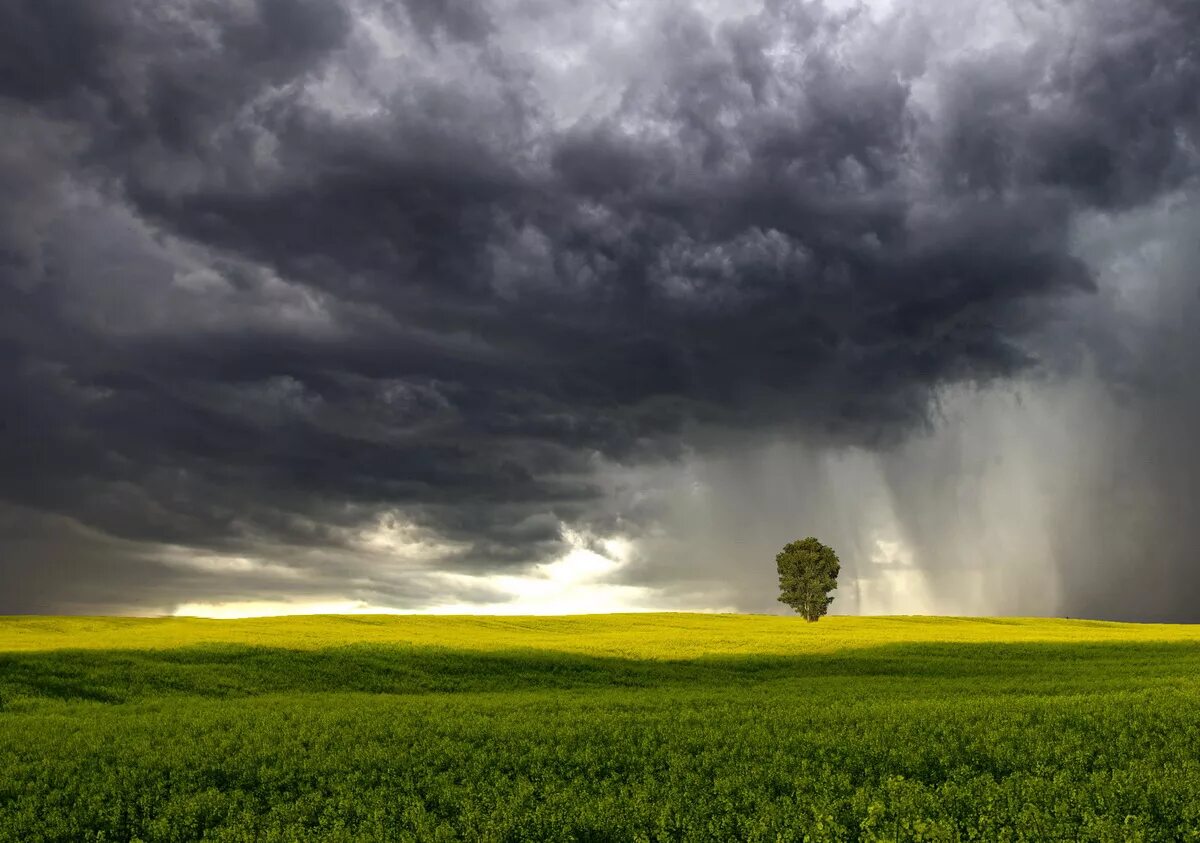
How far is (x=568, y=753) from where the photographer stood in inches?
982

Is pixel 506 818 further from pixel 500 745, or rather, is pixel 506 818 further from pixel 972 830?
pixel 972 830

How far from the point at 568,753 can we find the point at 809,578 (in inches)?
3931

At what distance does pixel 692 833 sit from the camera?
17953 mm

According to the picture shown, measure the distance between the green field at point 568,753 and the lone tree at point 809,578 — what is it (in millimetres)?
69950

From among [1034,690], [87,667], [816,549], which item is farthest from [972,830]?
[816,549]

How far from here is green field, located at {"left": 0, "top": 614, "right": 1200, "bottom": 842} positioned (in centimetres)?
1892

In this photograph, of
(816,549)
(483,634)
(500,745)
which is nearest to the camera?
(500,745)

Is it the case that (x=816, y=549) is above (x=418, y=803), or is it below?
above

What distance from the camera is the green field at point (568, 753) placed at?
18922 mm

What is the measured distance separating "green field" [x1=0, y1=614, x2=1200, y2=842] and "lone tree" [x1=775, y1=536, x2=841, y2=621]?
69.9m

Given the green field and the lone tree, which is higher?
the lone tree

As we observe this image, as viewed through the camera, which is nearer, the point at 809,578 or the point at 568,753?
the point at 568,753

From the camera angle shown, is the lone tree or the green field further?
the lone tree

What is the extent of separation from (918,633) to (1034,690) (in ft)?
119
